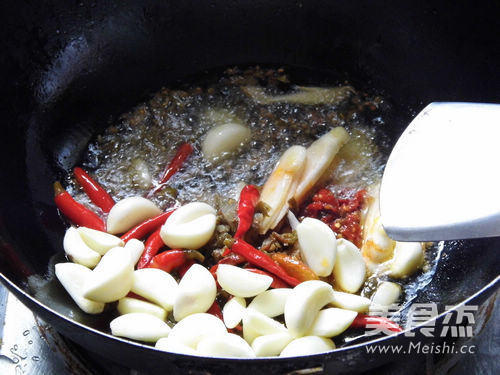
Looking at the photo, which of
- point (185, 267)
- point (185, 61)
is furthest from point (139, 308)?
point (185, 61)

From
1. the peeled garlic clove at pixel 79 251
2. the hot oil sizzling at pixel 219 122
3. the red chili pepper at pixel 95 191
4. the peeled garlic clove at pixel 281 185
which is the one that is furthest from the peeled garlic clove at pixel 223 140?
the peeled garlic clove at pixel 79 251

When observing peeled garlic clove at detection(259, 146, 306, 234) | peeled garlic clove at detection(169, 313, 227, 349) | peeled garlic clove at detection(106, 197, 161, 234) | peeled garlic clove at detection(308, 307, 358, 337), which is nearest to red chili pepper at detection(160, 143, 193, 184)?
peeled garlic clove at detection(106, 197, 161, 234)

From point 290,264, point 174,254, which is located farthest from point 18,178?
point 290,264

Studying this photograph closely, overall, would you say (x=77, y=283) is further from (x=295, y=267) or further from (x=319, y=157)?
(x=319, y=157)

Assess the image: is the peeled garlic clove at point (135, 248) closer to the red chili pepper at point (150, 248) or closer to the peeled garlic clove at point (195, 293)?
the red chili pepper at point (150, 248)

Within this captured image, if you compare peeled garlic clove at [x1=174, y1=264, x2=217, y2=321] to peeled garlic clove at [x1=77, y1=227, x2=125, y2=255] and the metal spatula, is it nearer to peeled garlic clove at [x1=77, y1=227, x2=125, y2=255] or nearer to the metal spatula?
peeled garlic clove at [x1=77, y1=227, x2=125, y2=255]
